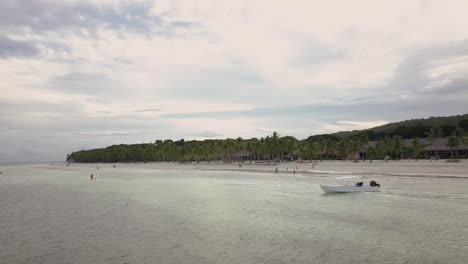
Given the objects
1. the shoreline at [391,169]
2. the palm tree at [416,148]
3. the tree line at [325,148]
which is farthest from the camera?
the tree line at [325,148]

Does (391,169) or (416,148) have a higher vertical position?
(416,148)

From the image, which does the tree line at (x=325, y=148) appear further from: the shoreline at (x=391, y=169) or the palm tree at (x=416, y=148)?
the shoreline at (x=391, y=169)

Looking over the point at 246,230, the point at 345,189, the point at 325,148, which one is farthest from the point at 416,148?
the point at 246,230

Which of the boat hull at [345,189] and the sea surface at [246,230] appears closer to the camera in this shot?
the sea surface at [246,230]

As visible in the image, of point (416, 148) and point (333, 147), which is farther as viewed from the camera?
point (333, 147)

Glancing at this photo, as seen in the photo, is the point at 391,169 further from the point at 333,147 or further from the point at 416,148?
the point at 333,147

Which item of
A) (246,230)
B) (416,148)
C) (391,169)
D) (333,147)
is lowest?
(246,230)

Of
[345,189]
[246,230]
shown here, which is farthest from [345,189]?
[246,230]

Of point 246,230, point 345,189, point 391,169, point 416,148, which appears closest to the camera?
point 246,230

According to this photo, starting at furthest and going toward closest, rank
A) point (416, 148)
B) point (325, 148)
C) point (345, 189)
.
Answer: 1. point (325, 148)
2. point (416, 148)
3. point (345, 189)

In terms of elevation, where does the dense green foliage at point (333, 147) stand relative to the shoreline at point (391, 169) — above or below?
above

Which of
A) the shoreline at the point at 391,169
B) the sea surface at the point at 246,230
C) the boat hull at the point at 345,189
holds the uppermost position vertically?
the shoreline at the point at 391,169

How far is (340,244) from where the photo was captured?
17.3 meters

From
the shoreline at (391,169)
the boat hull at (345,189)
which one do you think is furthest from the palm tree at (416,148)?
the boat hull at (345,189)
